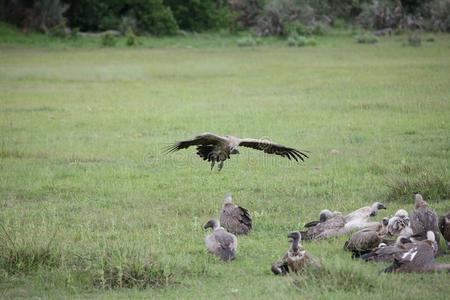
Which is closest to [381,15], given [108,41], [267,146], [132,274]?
[108,41]

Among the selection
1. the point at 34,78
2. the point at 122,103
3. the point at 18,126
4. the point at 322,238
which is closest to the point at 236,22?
the point at 34,78

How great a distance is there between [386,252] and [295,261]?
102cm

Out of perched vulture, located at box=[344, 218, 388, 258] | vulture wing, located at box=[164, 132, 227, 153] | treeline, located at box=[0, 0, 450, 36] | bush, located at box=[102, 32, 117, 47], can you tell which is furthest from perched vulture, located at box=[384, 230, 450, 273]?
treeline, located at box=[0, 0, 450, 36]

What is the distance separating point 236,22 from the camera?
57.1 metres

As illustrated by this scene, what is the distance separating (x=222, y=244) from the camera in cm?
857

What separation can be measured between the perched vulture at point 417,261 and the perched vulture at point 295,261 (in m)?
0.75

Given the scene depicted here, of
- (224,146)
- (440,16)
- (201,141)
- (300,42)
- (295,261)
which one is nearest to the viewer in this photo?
(295,261)

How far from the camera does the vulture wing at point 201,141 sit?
35.7 ft

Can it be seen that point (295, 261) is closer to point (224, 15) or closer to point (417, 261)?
point (417, 261)

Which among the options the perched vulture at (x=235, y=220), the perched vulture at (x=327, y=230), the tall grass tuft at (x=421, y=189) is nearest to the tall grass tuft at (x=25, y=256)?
the perched vulture at (x=235, y=220)

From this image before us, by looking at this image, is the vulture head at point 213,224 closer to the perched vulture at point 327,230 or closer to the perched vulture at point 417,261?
the perched vulture at point 327,230

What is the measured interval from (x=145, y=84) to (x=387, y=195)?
17292 mm

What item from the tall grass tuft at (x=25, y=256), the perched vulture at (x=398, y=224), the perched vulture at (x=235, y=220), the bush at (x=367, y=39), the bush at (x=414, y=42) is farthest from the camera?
the bush at (x=367, y=39)

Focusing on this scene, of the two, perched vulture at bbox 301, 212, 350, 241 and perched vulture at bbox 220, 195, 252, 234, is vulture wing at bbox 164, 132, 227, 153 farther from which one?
perched vulture at bbox 301, 212, 350, 241
